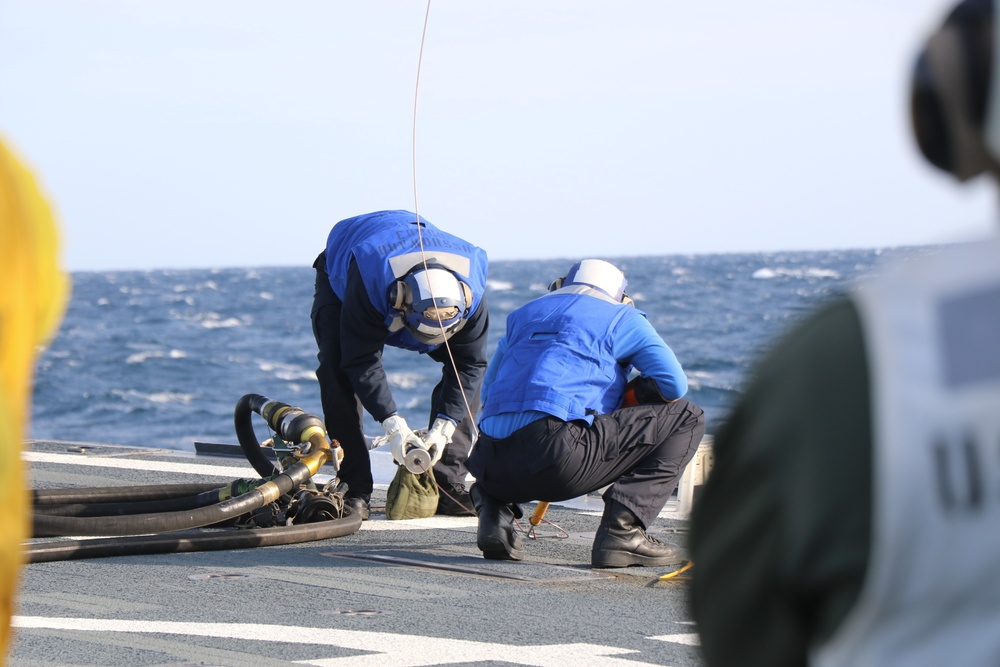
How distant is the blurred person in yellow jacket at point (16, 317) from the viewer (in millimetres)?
1550

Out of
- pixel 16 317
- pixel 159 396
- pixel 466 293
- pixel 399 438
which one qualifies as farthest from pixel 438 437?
pixel 159 396

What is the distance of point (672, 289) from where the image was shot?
61250 millimetres

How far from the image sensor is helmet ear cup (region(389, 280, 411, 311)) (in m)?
6.84

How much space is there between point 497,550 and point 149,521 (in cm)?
159

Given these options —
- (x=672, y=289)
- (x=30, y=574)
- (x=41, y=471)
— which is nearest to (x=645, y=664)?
(x=30, y=574)

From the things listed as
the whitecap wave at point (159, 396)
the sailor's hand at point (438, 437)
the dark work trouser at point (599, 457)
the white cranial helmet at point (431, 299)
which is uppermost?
the white cranial helmet at point (431, 299)

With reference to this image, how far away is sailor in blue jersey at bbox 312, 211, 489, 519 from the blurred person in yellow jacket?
16.8ft

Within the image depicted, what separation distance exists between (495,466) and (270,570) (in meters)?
1.06

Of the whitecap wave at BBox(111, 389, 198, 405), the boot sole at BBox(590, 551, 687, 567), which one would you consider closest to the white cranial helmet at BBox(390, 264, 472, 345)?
the boot sole at BBox(590, 551, 687, 567)

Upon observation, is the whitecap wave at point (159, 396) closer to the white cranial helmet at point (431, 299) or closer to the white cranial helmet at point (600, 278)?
the white cranial helmet at point (431, 299)

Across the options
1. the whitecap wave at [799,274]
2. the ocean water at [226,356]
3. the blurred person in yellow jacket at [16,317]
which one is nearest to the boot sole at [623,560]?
the ocean water at [226,356]

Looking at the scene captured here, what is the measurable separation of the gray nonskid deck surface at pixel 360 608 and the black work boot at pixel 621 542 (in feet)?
0.23

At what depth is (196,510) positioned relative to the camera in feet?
21.0

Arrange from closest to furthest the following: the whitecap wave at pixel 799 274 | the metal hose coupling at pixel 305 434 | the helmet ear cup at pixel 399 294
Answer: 1. the helmet ear cup at pixel 399 294
2. the metal hose coupling at pixel 305 434
3. the whitecap wave at pixel 799 274
